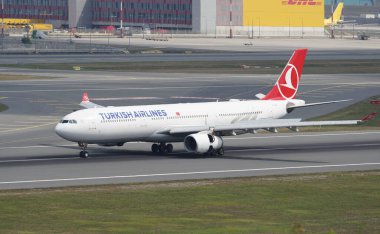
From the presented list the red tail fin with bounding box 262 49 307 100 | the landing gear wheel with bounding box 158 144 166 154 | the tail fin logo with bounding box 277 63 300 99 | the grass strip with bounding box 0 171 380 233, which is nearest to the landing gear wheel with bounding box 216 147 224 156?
the landing gear wheel with bounding box 158 144 166 154

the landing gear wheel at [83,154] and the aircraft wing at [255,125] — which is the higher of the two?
the aircraft wing at [255,125]

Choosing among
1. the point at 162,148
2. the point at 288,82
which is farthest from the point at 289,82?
the point at 162,148

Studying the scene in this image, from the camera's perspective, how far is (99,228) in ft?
132

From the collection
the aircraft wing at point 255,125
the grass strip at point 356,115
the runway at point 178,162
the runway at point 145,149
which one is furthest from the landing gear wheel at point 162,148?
the grass strip at point 356,115

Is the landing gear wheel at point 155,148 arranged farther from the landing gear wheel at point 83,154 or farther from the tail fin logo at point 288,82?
the tail fin logo at point 288,82

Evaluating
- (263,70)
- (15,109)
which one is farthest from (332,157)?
(263,70)

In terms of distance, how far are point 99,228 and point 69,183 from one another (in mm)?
15704

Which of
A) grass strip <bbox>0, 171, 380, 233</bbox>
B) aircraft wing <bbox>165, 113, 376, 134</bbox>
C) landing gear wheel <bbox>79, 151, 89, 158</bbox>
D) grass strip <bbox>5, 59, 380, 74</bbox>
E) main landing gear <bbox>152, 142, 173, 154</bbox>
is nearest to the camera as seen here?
grass strip <bbox>0, 171, 380, 233</bbox>

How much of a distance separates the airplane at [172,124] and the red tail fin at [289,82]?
8.65ft

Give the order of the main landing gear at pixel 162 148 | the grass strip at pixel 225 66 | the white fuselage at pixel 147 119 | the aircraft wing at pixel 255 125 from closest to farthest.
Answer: the white fuselage at pixel 147 119 < the aircraft wing at pixel 255 125 < the main landing gear at pixel 162 148 < the grass strip at pixel 225 66

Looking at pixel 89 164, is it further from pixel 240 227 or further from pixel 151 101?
pixel 151 101

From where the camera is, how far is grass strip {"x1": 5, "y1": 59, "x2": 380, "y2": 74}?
5989 inches

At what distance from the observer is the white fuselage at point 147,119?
63.7 metres

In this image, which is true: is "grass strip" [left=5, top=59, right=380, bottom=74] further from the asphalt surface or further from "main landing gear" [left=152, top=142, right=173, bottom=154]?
"main landing gear" [left=152, top=142, right=173, bottom=154]
